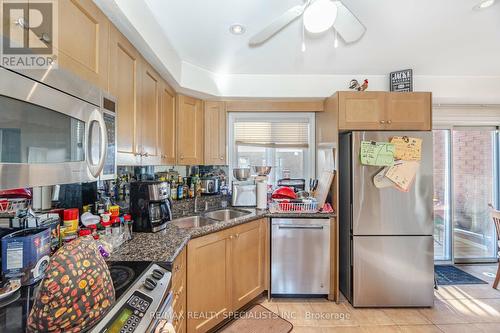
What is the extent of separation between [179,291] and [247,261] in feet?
2.80

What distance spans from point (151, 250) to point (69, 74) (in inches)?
37.7

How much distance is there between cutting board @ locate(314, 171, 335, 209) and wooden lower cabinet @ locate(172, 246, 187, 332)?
59.6 inches

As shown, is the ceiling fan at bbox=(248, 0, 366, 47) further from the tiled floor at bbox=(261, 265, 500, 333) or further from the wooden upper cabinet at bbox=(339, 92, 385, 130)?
the tiled floor at bbox=(261, 265, 500, 333)

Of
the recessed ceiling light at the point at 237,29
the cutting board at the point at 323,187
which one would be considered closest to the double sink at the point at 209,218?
the cutting board at the point at 323,187

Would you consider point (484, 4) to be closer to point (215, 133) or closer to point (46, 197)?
point (215, 133)

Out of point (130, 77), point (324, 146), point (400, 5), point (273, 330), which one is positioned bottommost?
point (273, 330)

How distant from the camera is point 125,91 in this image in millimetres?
1459

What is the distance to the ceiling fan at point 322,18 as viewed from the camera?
1190mm

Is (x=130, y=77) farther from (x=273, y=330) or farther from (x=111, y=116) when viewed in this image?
(x=273, y=330)

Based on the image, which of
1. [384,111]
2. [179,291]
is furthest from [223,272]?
[384,111]

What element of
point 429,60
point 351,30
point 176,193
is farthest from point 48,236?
point 429,60

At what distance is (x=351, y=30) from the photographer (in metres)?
1.45

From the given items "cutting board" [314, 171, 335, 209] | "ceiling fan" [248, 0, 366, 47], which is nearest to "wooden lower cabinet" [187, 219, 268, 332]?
"cutting board" [314, 171, 335, 209]

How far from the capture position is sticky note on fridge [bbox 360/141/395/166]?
223 centimetres
